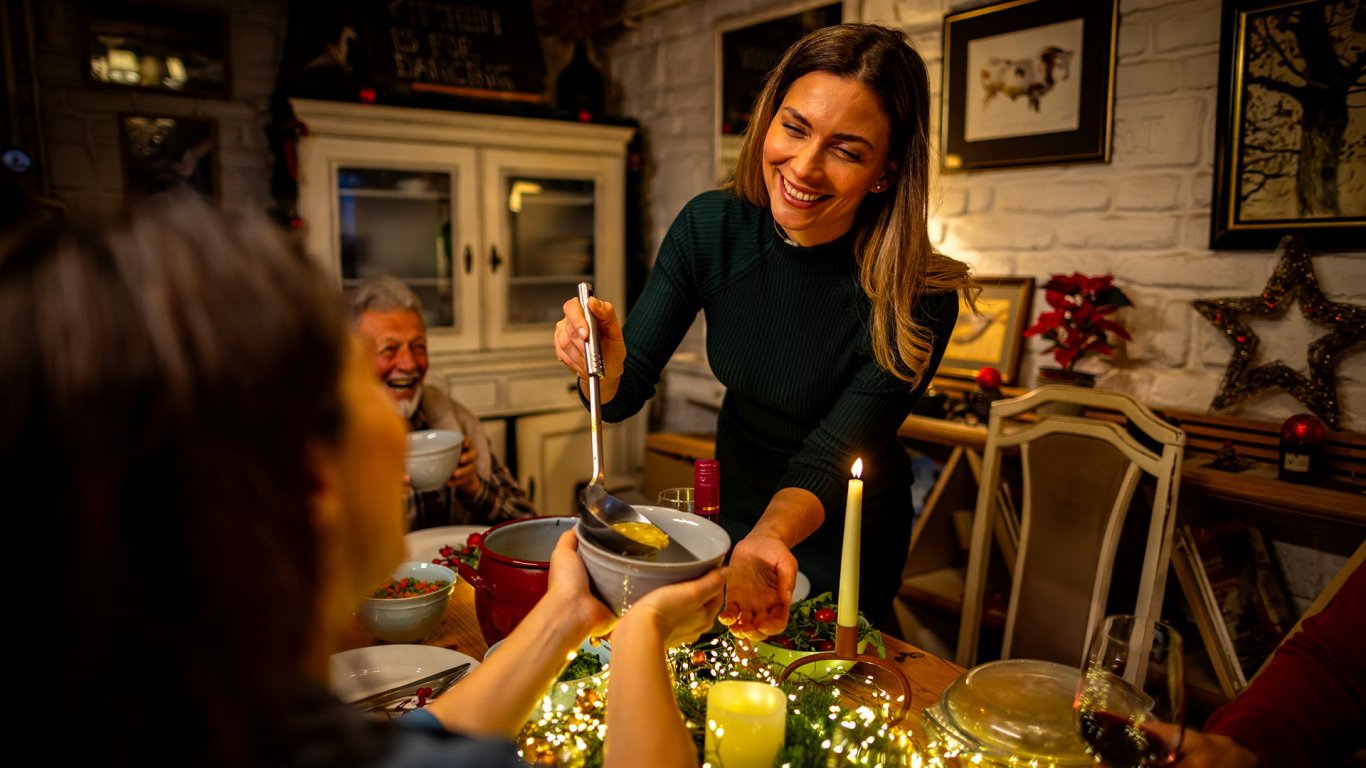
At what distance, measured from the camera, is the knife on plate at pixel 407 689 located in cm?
101

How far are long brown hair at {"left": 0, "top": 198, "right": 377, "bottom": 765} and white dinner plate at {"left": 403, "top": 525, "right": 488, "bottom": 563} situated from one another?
1095 mm

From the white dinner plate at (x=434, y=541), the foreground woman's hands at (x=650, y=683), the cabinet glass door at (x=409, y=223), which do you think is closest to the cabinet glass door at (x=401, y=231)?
the cabinet glass door at (x=409, y=223)

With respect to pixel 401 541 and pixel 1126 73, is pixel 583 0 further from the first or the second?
pixel 401 541

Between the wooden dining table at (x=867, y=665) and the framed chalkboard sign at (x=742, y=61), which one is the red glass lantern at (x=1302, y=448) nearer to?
the wooden dining table at (x=867, y=665)

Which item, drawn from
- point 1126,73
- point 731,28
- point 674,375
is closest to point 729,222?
point 1126,73

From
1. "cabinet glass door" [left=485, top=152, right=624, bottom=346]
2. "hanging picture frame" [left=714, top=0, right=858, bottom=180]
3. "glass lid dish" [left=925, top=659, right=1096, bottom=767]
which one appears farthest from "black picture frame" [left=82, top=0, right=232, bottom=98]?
"glass lid dish" [left=925, top=659, right=1096, bottom=767]

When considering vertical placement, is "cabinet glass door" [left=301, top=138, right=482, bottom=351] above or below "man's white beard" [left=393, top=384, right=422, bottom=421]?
above

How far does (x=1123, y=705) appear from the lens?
0.85m

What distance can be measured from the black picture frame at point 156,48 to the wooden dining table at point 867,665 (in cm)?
280

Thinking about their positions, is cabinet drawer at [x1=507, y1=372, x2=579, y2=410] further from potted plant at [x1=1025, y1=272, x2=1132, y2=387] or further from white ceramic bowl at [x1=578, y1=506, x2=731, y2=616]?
white ceramic bowl at [x1=578, y1=506, x2=731, y2=616]

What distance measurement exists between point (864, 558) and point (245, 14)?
3248mm

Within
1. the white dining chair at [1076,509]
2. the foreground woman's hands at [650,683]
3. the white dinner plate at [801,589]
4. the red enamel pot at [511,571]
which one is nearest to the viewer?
the foreground woman's hands at [650,683]

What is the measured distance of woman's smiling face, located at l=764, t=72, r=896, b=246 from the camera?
1454 millimetres

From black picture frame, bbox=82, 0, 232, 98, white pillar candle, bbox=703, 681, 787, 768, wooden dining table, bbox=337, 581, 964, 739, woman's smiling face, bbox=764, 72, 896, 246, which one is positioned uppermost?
black picture frame, bbox=82, 0, 232, 98
